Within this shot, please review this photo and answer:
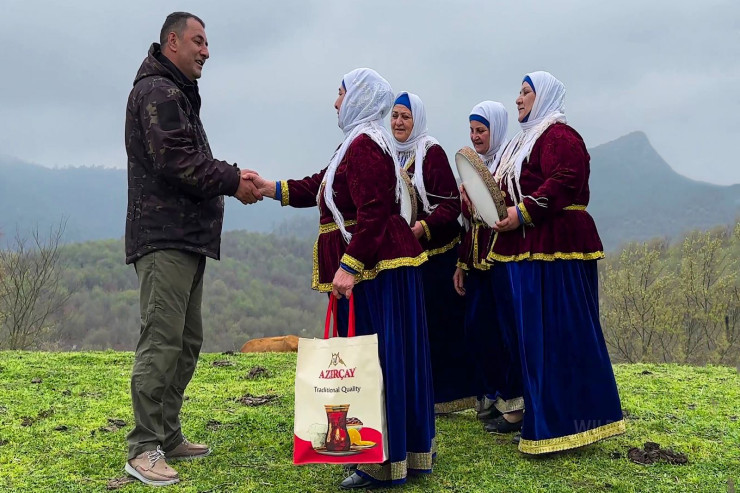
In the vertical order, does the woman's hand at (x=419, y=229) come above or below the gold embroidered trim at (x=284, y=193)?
below

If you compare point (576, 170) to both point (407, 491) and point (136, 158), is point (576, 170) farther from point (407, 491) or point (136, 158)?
point (136, 158)

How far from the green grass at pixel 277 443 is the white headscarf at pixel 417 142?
182 cm

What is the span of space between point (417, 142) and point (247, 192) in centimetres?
145

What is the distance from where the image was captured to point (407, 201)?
397 cm

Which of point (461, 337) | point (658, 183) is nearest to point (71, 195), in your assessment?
point (658, 183)

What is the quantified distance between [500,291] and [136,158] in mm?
2333

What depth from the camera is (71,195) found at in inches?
5915

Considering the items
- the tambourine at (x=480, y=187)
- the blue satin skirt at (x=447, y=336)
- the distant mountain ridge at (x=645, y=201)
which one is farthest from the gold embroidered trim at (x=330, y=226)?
the distant mountain ridge at (x=645, y=201)

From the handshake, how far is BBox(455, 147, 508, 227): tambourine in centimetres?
119

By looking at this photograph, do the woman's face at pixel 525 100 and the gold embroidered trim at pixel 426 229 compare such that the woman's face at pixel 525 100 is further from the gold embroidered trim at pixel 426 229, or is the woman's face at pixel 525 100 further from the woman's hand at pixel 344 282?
the woman's hand at pixel 344 282

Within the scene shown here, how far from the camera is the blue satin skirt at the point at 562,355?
13.5 feet

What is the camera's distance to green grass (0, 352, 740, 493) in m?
3.72

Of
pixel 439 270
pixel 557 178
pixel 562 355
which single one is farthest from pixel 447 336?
pixel 557 178

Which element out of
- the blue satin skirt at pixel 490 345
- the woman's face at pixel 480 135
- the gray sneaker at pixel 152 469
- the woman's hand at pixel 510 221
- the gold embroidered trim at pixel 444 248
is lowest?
the gray sneaker at pixel 152 469
